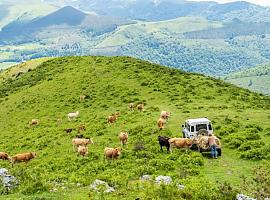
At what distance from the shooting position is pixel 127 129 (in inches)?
1751

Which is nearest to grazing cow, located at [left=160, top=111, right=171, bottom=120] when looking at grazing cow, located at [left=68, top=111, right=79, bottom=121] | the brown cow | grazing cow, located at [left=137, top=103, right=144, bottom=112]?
grazing cow, located at [left=137, top=103, right=144, bottom=112]

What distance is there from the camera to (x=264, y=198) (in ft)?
73.7

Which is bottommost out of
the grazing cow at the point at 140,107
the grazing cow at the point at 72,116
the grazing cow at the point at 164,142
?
the grazing cow at the point at 72,116

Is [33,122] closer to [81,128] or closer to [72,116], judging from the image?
[72,116]

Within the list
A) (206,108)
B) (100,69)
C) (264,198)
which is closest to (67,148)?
(206,108)

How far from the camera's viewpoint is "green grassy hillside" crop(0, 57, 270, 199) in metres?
25.5

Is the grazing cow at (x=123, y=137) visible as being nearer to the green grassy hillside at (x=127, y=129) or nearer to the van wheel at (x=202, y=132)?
the green grassy hillside at (x=127, y=129)

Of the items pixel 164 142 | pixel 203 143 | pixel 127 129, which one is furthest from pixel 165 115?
pixel 203 143

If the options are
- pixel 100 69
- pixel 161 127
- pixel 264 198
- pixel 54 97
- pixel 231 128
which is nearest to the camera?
pixel 264 198

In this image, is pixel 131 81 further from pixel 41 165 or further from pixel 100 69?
pixel 41 165

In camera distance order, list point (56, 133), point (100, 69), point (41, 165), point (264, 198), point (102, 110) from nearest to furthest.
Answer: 1. point (264, 198)
2. point (41, 165)
3. point (56, 133)
4. point (102, 110)
5. point (100, 69)

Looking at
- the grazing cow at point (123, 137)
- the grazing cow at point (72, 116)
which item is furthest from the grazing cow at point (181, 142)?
the grazing cow at point (72, 116)

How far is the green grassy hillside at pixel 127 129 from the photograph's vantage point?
25.5m

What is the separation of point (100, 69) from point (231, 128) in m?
47.2
